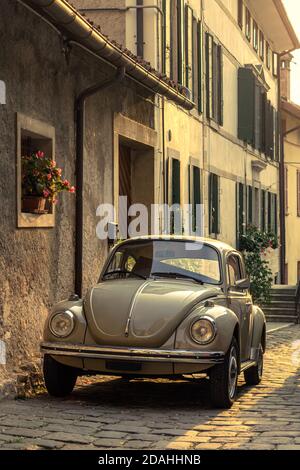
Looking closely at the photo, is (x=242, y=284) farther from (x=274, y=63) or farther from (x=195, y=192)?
(x=274, y=63)

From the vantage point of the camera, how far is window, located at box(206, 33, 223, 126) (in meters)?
19.9

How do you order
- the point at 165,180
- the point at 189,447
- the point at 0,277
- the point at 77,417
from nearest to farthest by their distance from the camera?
the point at 189,447, the point at 77,417, the point at 0,277, the point at 165,180

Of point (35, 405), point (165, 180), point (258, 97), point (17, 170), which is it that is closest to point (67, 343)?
point (35, 405)

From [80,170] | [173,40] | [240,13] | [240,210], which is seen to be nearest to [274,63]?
[240,13]

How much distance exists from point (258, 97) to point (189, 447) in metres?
19.4

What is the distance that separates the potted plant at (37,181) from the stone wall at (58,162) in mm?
289

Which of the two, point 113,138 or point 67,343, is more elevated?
point 113,138

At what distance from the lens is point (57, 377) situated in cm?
838

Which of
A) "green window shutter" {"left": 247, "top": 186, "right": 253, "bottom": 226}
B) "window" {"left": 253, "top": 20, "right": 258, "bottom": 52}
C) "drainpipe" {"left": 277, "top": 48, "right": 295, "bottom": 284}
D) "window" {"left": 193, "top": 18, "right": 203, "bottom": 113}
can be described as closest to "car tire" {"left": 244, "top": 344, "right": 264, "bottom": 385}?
"window" {"left": 193, "top": 18, "right": 203, "bottom": 113}

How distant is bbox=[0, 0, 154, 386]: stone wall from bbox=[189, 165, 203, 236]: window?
556 cm

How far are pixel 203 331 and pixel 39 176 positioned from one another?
2.61 meters

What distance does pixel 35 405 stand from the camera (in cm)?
816

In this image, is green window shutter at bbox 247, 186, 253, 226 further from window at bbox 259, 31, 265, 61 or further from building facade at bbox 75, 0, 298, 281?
window at bbox 259, 31, 265, 61

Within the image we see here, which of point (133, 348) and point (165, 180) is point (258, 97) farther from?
point (133, 348)
